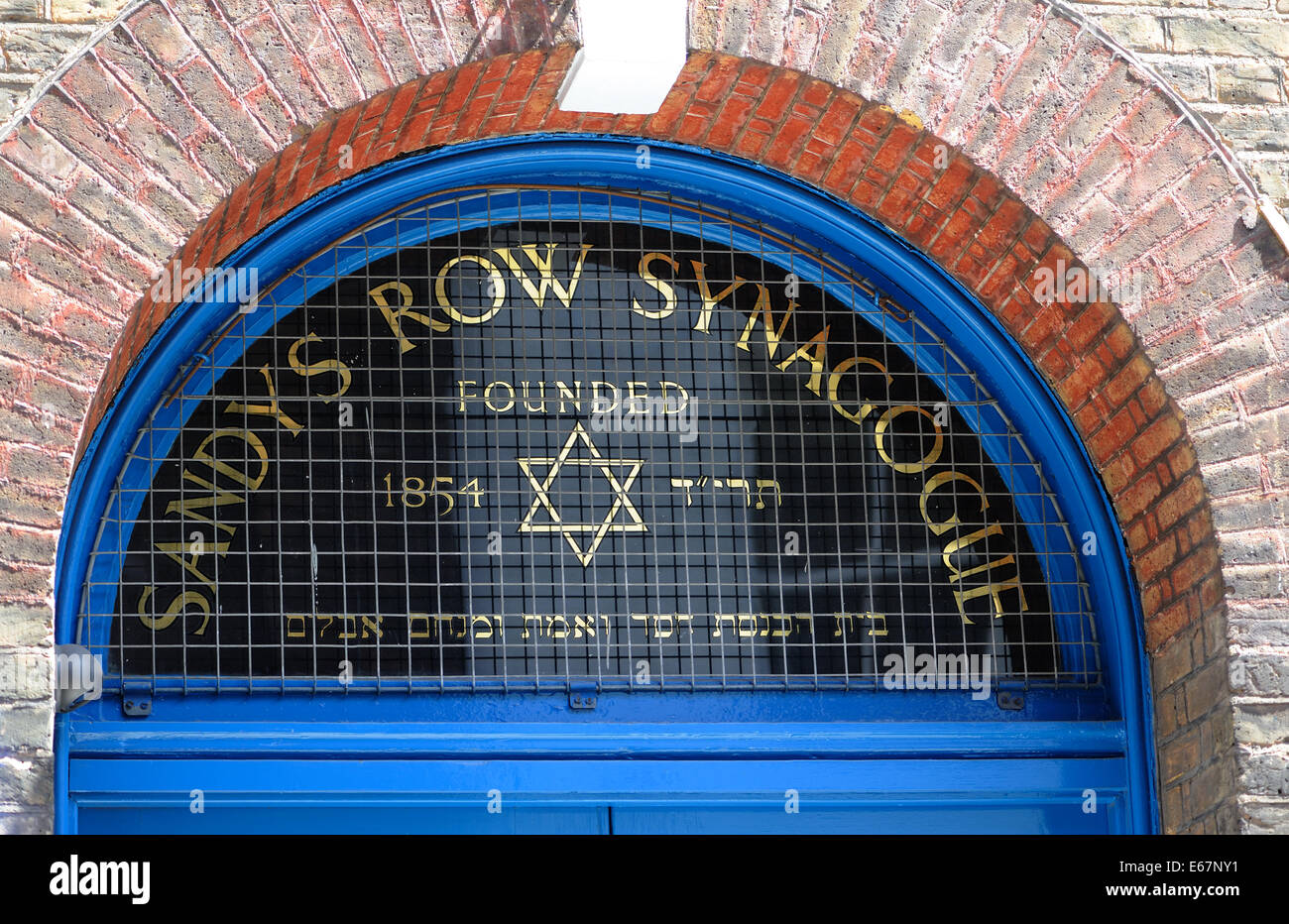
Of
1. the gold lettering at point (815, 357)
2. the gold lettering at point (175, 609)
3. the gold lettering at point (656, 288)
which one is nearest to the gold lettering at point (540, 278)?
the gold lettering at point (656, 288)

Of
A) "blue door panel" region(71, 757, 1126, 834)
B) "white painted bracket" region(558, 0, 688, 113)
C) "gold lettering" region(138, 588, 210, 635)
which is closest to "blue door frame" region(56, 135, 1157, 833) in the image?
"blue door panel" region(71, 757, 1126, 834)

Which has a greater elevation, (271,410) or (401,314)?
(401,314)

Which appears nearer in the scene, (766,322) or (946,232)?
(946,232)

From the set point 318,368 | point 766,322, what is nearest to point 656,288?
point 766,322

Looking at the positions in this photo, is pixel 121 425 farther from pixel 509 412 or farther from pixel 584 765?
pixel 584 765

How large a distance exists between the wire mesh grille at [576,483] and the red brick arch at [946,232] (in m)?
0.20

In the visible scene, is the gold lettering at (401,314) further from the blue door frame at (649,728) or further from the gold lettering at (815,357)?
the gold lettering at (815,357)

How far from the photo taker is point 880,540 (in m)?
4.00

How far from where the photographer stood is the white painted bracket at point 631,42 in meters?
3.54

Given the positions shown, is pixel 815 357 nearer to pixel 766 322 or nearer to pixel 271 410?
pixel 766 322

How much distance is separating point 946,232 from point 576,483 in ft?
3.36

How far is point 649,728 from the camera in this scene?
12.4ft

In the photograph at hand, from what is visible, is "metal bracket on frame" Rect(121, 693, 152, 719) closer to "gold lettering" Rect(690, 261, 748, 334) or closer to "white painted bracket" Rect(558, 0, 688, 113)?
"gold lettering" Rect(690, 261, 748, 334)

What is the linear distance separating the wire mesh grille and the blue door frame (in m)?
0.05
